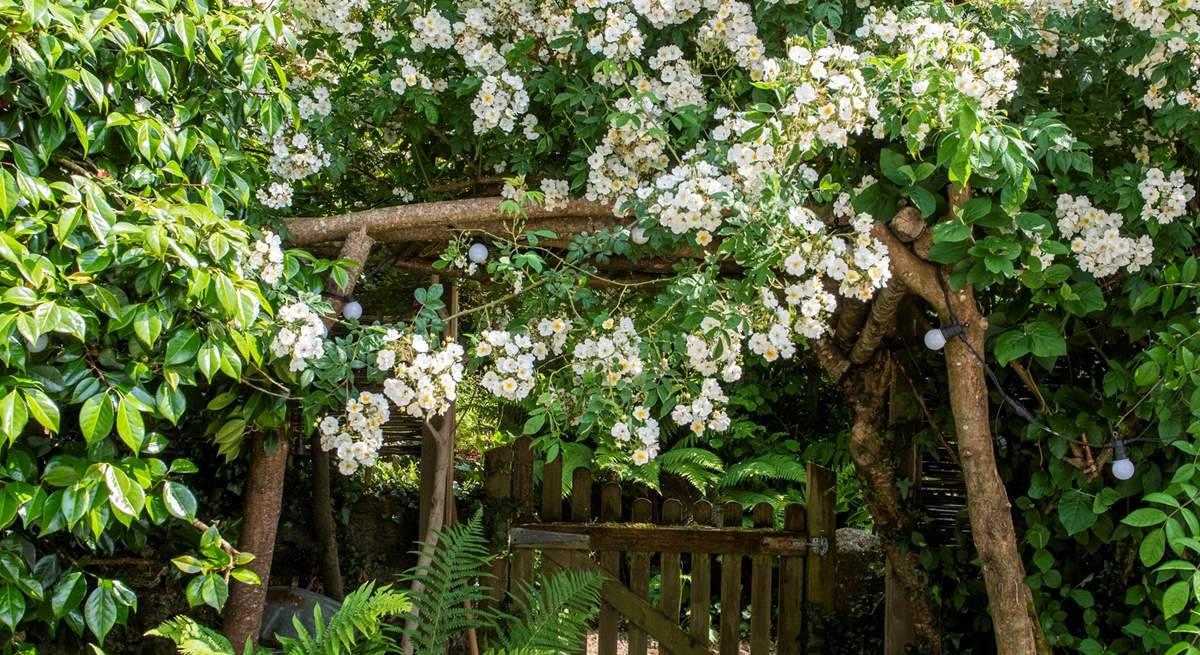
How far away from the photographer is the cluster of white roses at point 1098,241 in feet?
8.55

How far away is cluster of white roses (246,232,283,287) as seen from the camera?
2.49m

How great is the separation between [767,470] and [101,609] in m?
3.54

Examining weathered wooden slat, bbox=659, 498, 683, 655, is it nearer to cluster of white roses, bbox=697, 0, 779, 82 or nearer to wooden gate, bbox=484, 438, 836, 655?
wooden gate, bbox=484, 438, 836, 655

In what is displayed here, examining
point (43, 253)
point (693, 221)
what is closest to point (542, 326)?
point (693, 221)

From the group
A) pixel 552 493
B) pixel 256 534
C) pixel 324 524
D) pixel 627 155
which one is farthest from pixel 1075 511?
pixel 324 524

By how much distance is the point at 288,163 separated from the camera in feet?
10.3

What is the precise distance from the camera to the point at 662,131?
2766 mm

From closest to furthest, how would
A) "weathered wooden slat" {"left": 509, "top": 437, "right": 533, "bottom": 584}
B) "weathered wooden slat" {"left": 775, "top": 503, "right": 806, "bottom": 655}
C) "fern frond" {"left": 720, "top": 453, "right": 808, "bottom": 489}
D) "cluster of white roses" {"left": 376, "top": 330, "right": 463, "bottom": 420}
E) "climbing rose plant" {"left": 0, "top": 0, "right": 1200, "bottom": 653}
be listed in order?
"climbing rose plant" {"left": 0, "top": 0, "right": 1200, "bottom": 653} → "cluster of white roses" {"left": 376, "top": 330, "right": 463, "bottom": 420} → "weathered wooden slat" {"left": 775, "top": 503, "right": 806, "bottom": 655} → "weathered wooden slat" {"left": 509, "top": 437, "right": 533, "bottom": 584} → "fern frond" {"left": 720, "top": 453, "right": 808, "bottom": 489}

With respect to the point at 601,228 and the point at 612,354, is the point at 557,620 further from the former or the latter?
the point at 601,228

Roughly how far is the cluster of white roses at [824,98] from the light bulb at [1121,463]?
1.07m

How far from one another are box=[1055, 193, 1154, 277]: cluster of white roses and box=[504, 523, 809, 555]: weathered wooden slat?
5.47ft

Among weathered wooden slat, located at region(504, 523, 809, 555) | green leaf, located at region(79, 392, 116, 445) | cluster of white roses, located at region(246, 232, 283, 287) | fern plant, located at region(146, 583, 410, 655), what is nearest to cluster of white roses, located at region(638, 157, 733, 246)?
cluster of white roses, located at region(246, 232, 283, 287)

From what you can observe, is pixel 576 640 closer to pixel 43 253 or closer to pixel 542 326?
pixel 542 326

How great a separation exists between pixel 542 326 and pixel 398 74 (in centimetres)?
90
